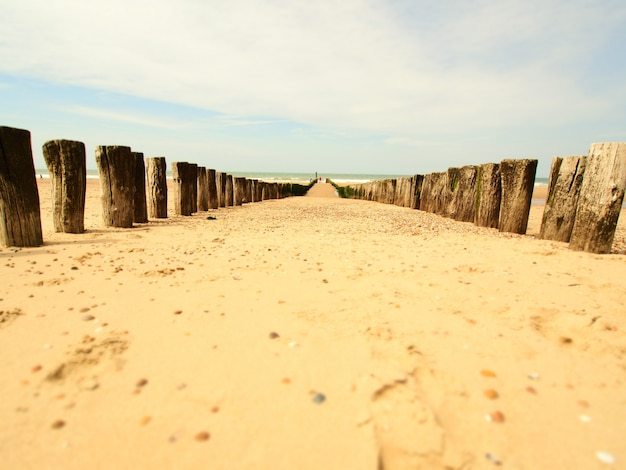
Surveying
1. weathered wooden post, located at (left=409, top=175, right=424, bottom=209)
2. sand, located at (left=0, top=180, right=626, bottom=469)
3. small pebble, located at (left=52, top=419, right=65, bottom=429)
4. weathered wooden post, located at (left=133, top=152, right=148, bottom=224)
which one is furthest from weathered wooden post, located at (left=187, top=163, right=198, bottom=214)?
small pebble, located at (left=52, top=419, right=65, bottom=429)

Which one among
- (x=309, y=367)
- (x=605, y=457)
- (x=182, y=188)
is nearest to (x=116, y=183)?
(x=182, y=188)

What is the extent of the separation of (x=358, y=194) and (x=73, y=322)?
19.9 metres

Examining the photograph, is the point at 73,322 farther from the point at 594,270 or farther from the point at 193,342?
the point at 594,270

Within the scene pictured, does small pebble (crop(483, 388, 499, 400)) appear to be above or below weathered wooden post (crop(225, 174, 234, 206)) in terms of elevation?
below

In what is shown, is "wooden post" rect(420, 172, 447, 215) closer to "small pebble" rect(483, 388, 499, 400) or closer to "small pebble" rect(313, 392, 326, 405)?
"small pebble" rect(483, 388, 499, 400)

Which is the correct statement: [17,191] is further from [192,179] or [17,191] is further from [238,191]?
[238,191]

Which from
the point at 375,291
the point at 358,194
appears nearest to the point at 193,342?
the point at 375,291

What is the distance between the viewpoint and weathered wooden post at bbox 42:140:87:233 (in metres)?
4.82

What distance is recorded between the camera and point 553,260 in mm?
3793

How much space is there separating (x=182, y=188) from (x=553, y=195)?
7.11 m

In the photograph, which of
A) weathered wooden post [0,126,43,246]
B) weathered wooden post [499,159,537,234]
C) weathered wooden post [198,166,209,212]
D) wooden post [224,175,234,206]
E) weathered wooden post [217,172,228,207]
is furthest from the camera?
wooden post [224,175,234,206]

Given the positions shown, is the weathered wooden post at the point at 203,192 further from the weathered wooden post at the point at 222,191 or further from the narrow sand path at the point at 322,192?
the narrow sand path at the point at 322,192

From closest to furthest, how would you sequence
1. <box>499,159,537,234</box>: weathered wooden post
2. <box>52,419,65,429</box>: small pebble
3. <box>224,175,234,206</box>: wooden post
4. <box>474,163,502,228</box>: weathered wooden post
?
1. <box>52,419,65,429</box>: small pebble
2. <box>499,159,537,234</box>: weathered wooden post
3. <box>474,163,502,228</box>: weathered wooden post
4. <box>224,175,234,206</box>: wooden post

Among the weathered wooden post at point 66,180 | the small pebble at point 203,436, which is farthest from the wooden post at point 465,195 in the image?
the small pebble at point 203,436
